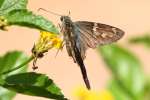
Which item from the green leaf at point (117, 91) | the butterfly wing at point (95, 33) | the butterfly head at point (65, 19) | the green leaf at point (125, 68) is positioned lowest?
the green leaf at point (117, 91)

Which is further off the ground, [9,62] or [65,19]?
[65,19]

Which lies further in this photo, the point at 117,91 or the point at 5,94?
the point at 117,91

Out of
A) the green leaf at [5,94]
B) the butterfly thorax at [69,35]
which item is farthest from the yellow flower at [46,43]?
the green leaf at [5,94]

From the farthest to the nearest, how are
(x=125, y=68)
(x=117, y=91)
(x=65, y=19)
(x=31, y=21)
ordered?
(x=125, y=68) → (x=117, y=91) → (x=65, y=19) → (x=31, y=21)

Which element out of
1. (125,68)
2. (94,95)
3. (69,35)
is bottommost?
(94,95)

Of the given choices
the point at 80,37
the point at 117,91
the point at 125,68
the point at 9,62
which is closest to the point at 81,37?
the point at 80,37

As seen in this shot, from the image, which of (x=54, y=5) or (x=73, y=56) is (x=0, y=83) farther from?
(x=54, y=5)

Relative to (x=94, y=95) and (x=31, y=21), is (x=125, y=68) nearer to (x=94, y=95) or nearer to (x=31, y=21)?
(x=94, y=95)

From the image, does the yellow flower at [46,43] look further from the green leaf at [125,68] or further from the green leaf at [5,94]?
the green leaf at [125,68]
